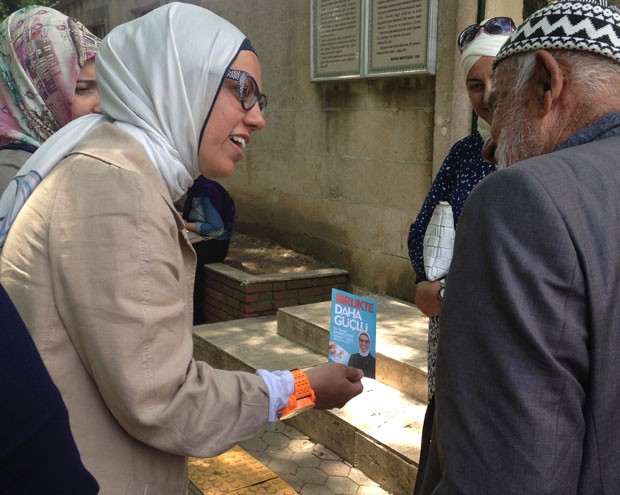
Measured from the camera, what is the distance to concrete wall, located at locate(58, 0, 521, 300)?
4.78 metres

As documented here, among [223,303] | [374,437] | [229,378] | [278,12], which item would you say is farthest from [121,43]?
[278,12]

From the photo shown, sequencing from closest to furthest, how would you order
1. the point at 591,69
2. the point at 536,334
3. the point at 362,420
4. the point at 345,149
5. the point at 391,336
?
the point at 536,334 → the point at 591,69 → the point at 362,420 → the point at 391,336 → the point at 345,149

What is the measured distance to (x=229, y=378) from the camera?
1.46m

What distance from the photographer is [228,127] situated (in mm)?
1617

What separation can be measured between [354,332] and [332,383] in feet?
1.03

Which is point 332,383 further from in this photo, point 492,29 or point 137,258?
point 492,29

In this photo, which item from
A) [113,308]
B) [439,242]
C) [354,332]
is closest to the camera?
[113,308]

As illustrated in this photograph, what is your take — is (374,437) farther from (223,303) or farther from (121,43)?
(223,303)

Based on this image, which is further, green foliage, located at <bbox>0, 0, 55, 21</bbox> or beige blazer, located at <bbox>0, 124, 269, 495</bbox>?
green foliage, located at <bbox>0, 0, 55, 21</bbox>

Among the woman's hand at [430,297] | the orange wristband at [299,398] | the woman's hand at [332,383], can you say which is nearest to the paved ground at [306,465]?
the woman's hand at [430,297]

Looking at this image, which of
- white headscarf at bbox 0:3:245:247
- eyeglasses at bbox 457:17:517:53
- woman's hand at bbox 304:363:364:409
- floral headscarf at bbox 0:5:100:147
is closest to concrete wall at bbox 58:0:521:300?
eyeglasses at bbox 457:17:517:53

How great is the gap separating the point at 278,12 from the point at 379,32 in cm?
178

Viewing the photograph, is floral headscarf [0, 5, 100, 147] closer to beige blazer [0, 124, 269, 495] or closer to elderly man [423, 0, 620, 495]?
beige blazer [0, 124, 269, 495]

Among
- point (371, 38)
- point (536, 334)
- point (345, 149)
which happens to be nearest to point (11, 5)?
point (345, 149)
